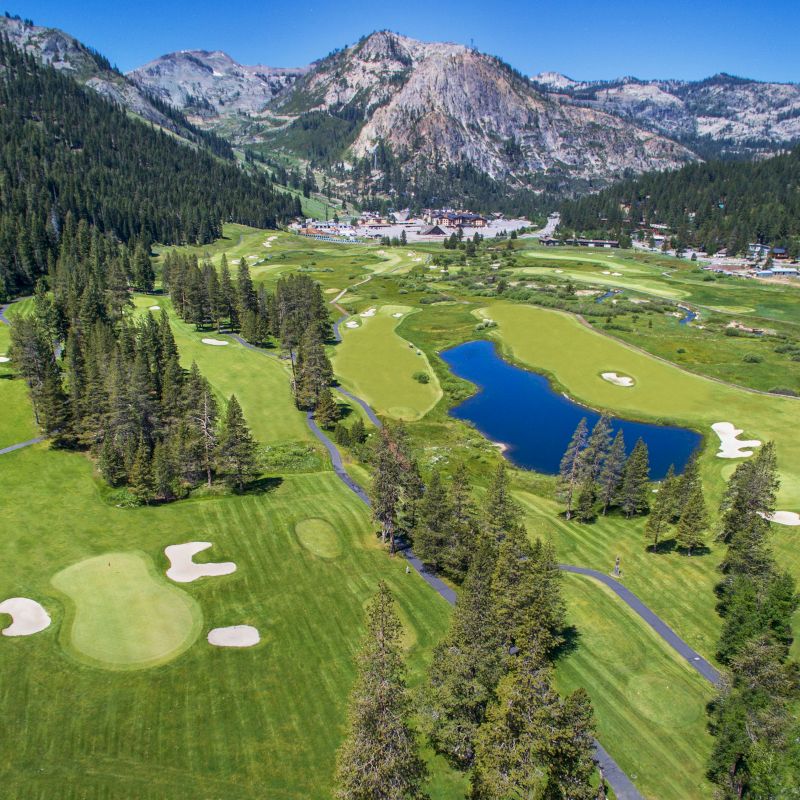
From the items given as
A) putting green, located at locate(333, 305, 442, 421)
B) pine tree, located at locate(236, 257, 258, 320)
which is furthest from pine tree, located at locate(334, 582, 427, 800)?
pine tree, located at locate(236, 257, 258, 320)

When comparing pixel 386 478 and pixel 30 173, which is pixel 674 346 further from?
pixel 30 173

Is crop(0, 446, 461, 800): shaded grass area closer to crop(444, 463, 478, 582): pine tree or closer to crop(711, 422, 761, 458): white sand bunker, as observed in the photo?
crop(444, 463, 478, 582): pine tree

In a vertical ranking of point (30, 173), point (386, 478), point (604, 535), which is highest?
point (30, 173)

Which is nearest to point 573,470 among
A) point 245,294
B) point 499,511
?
point 499,511

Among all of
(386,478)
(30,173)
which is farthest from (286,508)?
(30,173)

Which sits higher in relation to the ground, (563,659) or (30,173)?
(30,173)

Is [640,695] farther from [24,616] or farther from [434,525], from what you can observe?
[24,616]

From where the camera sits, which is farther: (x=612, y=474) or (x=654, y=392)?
(x=654, y=392)
